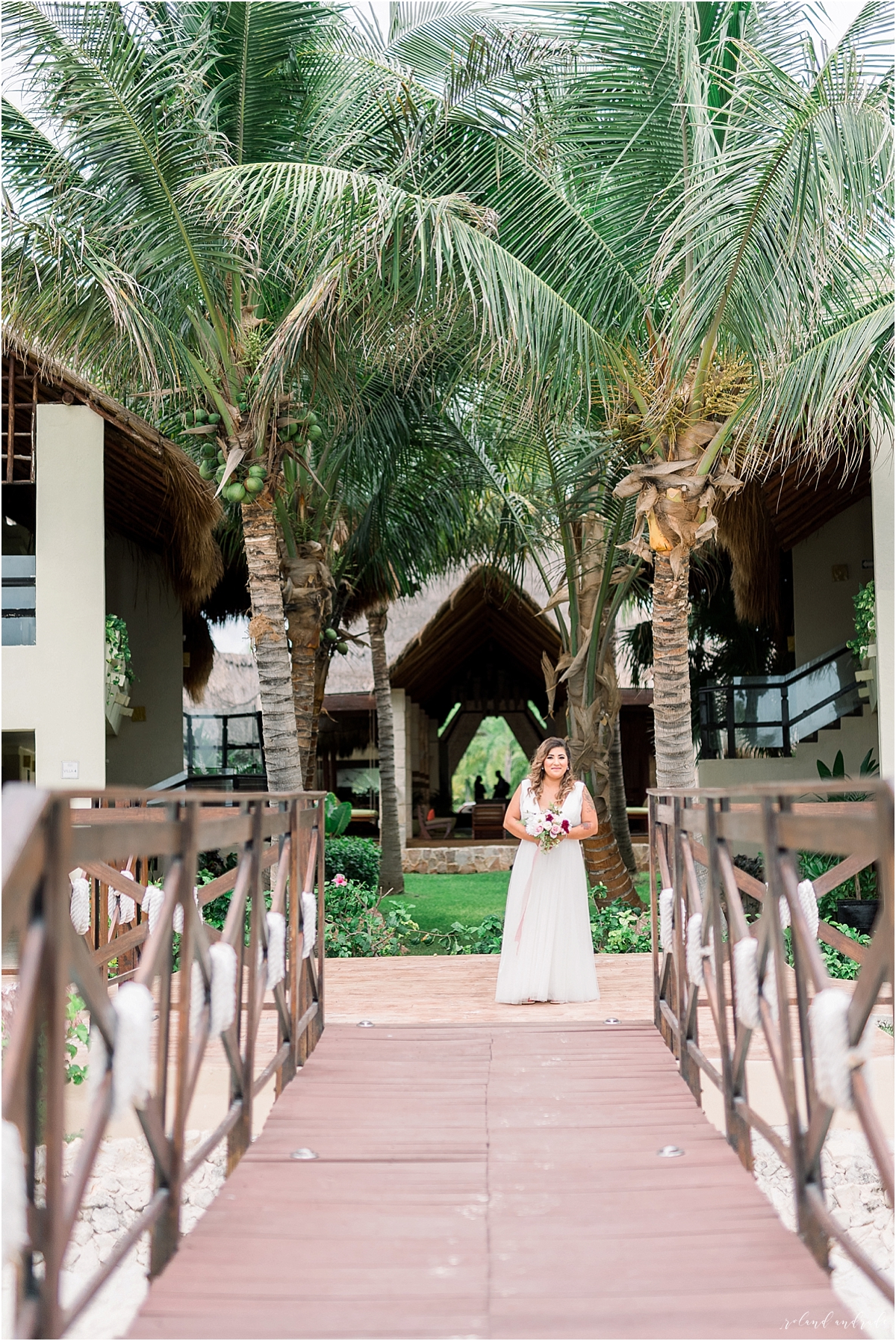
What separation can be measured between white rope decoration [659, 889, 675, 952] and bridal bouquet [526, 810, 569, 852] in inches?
59.1

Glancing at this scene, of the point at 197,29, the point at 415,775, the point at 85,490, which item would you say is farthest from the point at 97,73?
the point at 415,775

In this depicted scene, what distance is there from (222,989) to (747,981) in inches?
56.4

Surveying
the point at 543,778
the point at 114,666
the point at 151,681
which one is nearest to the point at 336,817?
the point at 151,681

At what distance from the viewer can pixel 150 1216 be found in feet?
8.25

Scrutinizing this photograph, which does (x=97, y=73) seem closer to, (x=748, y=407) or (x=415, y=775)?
(x=748, y=407)

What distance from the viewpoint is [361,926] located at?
9.25 m

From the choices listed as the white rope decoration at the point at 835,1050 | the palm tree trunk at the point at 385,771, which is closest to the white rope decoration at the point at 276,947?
the white rope decoration at the point at 835,1050

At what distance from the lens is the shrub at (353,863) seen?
1292 centimetres

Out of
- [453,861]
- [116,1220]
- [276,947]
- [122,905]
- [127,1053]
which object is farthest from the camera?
[453,861]

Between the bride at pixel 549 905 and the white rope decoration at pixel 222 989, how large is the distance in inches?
126

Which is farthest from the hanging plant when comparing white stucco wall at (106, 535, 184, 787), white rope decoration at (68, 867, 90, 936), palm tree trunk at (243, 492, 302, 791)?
white rope decoration at (68, 867, 90, 936)

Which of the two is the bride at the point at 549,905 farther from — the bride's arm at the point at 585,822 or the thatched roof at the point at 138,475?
the thatched roof at the point at 138,475

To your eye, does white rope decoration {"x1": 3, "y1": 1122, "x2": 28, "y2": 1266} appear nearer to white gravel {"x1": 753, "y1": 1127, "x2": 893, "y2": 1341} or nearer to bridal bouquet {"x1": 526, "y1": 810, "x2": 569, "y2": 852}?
white gravel {"x1": 753, "y1": 1127, "x2": 893, "y2": 1341}

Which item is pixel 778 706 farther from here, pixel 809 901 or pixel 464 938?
pixel 809 901
